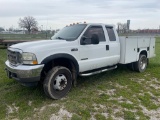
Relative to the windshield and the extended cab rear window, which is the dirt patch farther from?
the extended cab rear window

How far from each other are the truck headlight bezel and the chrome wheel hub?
2.46ft

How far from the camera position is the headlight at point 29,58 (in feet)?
13.4

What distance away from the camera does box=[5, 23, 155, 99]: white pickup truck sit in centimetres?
417

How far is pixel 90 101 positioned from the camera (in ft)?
14.9

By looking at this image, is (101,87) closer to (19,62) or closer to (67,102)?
(67,102)

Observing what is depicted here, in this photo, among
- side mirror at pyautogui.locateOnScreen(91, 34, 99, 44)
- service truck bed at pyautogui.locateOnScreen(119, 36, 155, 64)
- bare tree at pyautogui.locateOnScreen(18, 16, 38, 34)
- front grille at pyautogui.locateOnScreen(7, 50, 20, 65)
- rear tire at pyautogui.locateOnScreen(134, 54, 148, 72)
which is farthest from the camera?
bare tree at pyautogui.locateOnScreen(18, 16, 38, 34)

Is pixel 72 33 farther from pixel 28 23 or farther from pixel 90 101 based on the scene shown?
pixel 28 23

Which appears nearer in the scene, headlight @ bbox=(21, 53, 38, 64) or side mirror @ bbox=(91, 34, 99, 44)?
headlight @ bbox=(21, 53, 38, 64)

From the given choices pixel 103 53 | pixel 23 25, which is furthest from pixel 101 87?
pixel 23 25

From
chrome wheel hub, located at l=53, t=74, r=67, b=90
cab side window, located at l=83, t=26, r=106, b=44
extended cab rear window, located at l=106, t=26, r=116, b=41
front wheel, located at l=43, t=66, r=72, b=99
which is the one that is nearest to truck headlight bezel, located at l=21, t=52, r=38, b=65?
front wheel, located at l=43, t=66, r=72, b=99

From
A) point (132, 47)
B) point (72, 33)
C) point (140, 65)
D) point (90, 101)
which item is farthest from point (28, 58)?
point (140, 65)

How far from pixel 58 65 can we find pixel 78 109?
52.0 inches

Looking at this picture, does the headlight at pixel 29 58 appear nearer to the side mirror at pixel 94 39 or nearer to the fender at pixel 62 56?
the fender at pixel 62 56

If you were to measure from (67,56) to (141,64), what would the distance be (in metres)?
3.94
